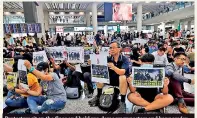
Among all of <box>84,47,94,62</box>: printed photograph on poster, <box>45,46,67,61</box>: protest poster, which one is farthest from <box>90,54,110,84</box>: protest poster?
<box>84,47,94,62</box>: printed photograph on poster

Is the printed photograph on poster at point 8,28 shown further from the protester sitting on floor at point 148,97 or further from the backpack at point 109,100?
the protester sitting on floor at point 148,97

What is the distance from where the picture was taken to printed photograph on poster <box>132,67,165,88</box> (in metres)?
2.80

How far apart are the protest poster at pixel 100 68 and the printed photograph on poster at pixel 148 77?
54cm

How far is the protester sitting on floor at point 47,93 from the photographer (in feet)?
10.2

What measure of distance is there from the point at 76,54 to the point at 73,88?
72 cm

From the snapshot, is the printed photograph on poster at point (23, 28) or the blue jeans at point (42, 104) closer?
the blue jeans at point (42, 104)

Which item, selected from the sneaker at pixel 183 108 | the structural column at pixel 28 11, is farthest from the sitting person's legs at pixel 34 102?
the structural column at pixel 28 11

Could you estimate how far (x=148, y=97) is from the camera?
3.14 m

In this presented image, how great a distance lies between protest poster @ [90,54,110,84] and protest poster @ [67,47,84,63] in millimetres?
885

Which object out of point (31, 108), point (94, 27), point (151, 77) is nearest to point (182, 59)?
point (151, 77)

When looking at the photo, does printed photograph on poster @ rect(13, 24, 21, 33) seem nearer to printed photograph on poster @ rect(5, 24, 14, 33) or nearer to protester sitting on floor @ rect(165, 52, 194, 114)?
printed photograph on poster @ rect(5, 24, 14, 33)

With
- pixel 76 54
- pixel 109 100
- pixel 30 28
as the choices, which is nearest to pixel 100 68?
pixel 109 100

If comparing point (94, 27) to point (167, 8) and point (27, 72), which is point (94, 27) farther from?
point (27, 72)

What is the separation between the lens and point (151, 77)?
2.82 m
